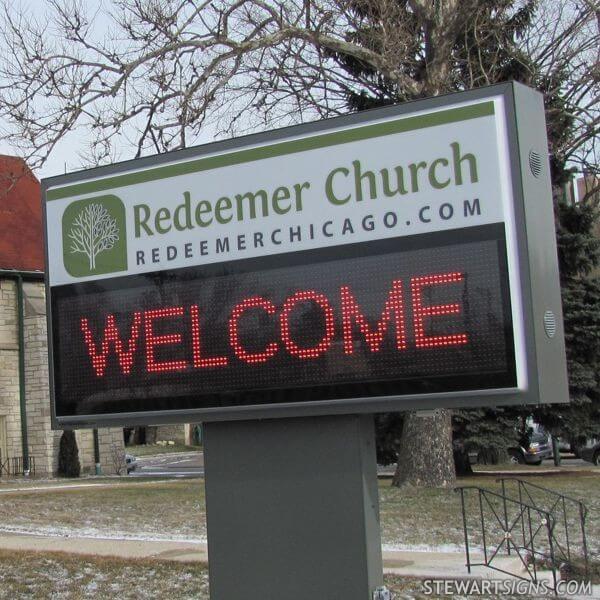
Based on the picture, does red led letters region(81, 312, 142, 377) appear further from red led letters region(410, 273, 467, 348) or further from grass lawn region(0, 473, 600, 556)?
grass lawn region(0, 473, 600, 556)

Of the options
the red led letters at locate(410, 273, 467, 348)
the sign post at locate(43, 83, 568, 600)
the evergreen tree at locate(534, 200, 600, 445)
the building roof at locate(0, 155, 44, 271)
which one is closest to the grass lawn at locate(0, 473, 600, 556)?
the evergreen tree at locate(534, 200, 600, 445)

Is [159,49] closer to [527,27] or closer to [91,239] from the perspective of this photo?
[527,27]

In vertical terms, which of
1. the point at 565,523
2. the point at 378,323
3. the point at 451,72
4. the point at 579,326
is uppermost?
the point at 451,72

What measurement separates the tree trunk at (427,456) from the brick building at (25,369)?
16842mm

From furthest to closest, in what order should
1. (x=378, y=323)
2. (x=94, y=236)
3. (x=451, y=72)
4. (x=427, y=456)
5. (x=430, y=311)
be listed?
(x=451, y=72)
(x=427, y=456)
(x=94, y=236)
(x=378, y=323)
(x=430, y=311)

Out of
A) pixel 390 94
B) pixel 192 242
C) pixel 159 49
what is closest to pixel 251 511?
pixel 192 242

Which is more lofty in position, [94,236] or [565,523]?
[94,236]

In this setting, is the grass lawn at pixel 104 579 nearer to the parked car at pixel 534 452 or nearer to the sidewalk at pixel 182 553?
the sidewalk at pixel 182 553

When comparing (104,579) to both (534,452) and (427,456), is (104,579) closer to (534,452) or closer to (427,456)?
(427,456)

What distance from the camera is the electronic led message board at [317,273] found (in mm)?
5039

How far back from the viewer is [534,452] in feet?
111

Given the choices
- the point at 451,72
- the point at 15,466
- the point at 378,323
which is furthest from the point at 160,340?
the point at 15,466

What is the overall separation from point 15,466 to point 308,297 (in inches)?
1114

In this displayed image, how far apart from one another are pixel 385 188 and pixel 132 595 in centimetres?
466
